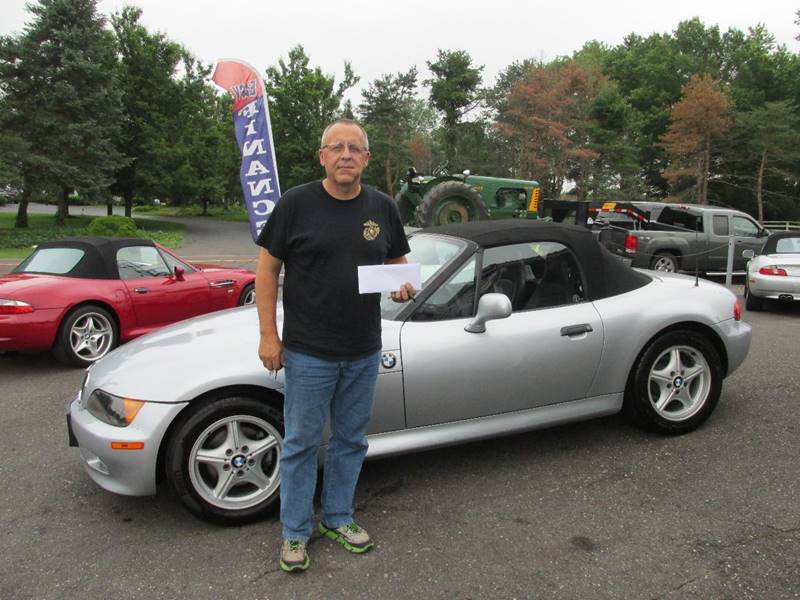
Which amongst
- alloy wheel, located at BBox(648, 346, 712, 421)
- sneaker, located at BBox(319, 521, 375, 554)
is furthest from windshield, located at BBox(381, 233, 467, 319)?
alloy wheel, located at BBox(648, 346, 712, 421)

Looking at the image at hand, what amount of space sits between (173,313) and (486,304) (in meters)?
4.54

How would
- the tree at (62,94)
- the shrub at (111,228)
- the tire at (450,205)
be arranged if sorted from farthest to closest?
the tree at (62,94) < the shrub at (111,228) < the tire at (450,205)

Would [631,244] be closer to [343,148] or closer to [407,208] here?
[407,208]

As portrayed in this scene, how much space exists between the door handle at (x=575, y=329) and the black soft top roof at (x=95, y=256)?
482cm

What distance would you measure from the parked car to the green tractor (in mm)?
6841

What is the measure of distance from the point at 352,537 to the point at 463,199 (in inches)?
504

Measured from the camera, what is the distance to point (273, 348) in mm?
2400

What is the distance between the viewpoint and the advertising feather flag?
9.59m

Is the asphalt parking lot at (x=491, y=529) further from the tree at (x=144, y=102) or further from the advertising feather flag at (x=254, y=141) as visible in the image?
the tree at (x=144, y=102)

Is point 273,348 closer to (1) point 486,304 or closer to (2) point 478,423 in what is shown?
(1) point 486,304

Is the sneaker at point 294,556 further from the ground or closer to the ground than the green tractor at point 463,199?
closer to the ground

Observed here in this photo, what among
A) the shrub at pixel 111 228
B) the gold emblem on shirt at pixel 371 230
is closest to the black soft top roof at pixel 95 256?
the gold emblem on shirt at pixel 371 230

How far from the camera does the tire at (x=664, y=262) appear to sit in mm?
12287

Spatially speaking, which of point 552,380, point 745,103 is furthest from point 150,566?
point 745,103
